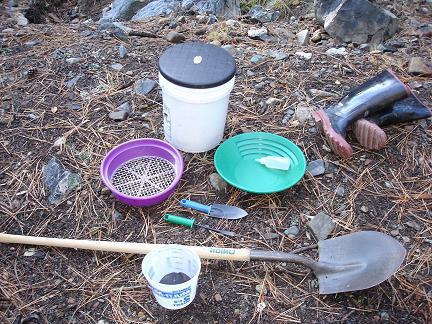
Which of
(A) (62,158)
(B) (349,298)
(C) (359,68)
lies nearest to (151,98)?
(A) (62,158)

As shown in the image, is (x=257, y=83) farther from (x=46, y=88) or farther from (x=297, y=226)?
(x=46, y=88)

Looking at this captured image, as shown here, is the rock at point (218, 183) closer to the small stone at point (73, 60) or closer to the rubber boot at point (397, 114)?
the rubber boot at point (397, 114)

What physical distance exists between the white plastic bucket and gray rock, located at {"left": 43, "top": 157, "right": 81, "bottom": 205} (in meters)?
0.46

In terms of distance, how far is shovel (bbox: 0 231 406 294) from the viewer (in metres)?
1.46

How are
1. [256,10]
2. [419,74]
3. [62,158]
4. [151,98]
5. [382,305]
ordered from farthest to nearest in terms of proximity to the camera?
[256,10] < [419,74] < [151,98] < [62,158] < [382,305]

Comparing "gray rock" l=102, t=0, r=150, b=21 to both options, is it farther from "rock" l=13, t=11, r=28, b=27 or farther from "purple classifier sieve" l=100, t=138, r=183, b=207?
"purple classifier sieve" l=100, t=138, r=183, b=207

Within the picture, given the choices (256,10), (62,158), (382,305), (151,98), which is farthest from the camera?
(256,10)

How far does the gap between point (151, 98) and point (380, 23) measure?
1.58 meters

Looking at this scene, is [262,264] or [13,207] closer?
[262,264]

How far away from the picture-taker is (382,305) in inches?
57.0

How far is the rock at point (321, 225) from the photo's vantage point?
165 cm

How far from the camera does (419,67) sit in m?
2.40

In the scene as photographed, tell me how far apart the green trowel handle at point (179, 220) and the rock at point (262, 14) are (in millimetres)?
1912

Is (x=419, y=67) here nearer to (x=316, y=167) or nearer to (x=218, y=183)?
(x=316, y=167)
